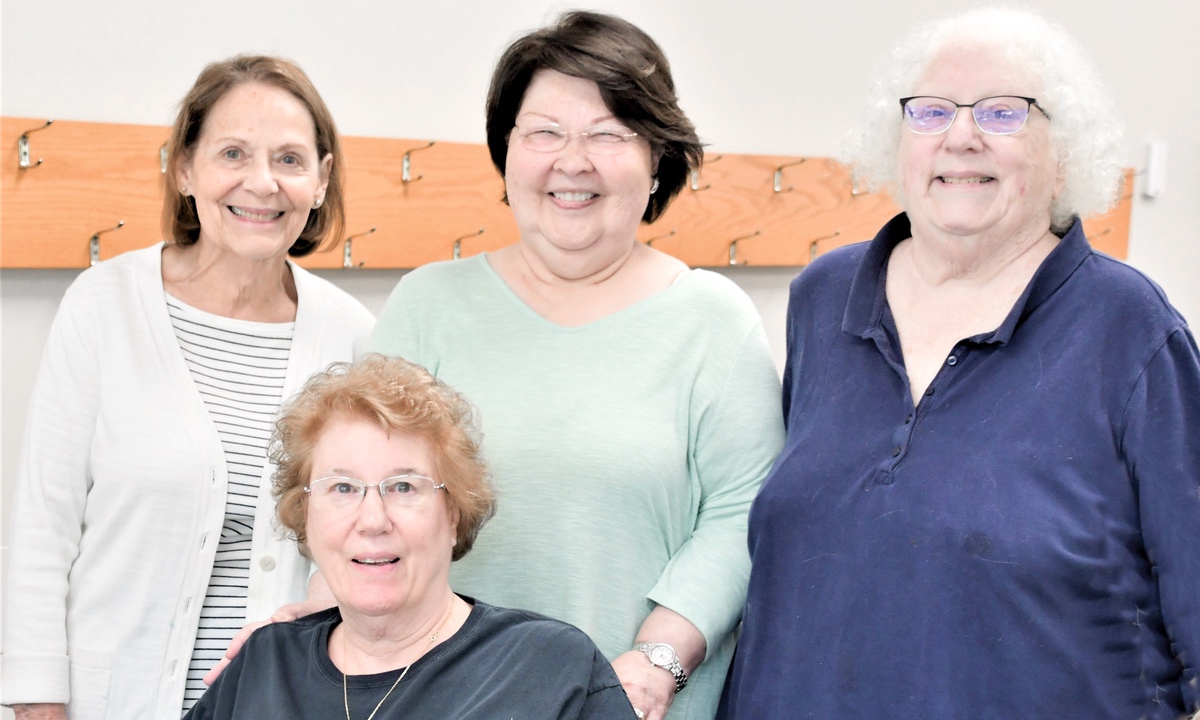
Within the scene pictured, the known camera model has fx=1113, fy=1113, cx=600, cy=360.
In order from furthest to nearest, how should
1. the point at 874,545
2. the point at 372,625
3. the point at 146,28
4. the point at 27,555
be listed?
1. the point at 146,28
2. the point at 27,555
3. the point at 372,625
4. the point at 874,545

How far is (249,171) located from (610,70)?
2.34ft

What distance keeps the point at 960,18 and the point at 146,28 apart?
1.92 meters

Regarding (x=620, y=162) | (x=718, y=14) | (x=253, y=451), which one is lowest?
(x=253, y=451)

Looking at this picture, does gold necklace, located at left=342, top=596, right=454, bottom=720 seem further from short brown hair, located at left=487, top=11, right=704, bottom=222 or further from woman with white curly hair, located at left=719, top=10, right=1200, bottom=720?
short brown hair, located at left=487, top=11, right=704, bottom=222

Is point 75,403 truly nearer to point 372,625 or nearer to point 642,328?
point 372,625

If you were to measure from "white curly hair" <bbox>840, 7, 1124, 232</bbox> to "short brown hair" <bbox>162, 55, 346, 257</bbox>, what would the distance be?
3.57 ft

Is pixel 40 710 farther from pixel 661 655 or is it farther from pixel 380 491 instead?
pixel 661 655

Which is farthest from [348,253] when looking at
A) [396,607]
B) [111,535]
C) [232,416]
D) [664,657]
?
[664,657]

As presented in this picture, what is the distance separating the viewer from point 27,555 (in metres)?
1.89

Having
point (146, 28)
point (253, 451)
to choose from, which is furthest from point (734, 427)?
point (146, 28)

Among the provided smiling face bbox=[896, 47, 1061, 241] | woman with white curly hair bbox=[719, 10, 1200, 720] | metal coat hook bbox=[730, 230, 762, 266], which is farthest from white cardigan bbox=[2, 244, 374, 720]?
metal coat hook bbox=[730, 230, 762, 266]

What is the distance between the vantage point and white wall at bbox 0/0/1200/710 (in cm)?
256

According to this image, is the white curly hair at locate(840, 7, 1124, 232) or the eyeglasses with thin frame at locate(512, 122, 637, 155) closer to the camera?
the white curly hair at locate(840, 7, 1124, 232)

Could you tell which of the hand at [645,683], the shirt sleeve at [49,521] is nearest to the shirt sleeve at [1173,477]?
the hand at [645,683]
